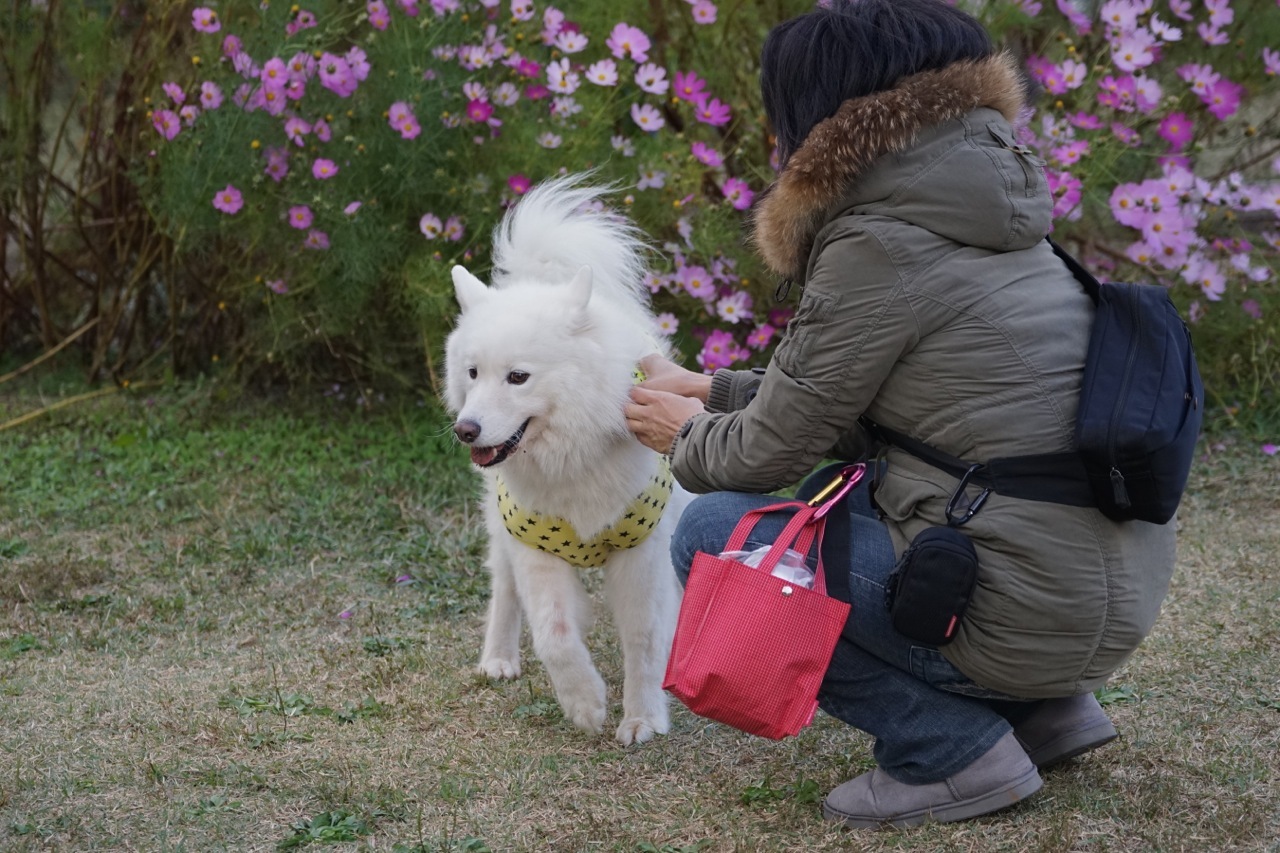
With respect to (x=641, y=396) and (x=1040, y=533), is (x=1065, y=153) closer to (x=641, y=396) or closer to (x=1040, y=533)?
(x=641, y=396)

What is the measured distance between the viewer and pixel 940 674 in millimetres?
2240

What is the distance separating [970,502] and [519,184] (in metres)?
2.88

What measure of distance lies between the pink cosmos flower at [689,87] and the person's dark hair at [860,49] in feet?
8.31

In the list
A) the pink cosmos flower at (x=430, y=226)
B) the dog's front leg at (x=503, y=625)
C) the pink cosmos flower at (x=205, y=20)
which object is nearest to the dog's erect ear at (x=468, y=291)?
the dog's front leg at (x=503, y=625)

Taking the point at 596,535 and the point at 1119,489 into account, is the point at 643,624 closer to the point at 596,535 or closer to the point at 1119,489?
the point at 596,535

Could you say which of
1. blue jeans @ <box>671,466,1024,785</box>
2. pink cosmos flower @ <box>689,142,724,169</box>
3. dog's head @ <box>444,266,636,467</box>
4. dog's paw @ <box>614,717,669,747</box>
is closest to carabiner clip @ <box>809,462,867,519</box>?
blue jeans @ <box>671,466,1024,785</box>

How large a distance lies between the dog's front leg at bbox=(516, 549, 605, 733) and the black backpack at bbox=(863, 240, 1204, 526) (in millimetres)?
1025

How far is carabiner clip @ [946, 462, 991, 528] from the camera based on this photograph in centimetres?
207

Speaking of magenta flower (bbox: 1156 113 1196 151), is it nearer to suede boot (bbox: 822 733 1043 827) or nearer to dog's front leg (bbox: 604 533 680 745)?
dog's front leg (bbox: 604 533 680 745)

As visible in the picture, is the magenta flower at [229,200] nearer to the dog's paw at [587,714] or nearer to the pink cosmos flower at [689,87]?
the pink cosmos flower at [689,87]

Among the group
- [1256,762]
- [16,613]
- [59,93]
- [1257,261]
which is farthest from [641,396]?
[59,93]

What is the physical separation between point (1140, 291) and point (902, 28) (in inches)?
23.1

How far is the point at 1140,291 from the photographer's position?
213cm

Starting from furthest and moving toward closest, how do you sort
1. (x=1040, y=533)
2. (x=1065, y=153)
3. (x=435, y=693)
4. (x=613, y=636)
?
(x=1065, y=153) → (x=613, y=636) → (x=435, y=693) → (x=1040, y=533)
